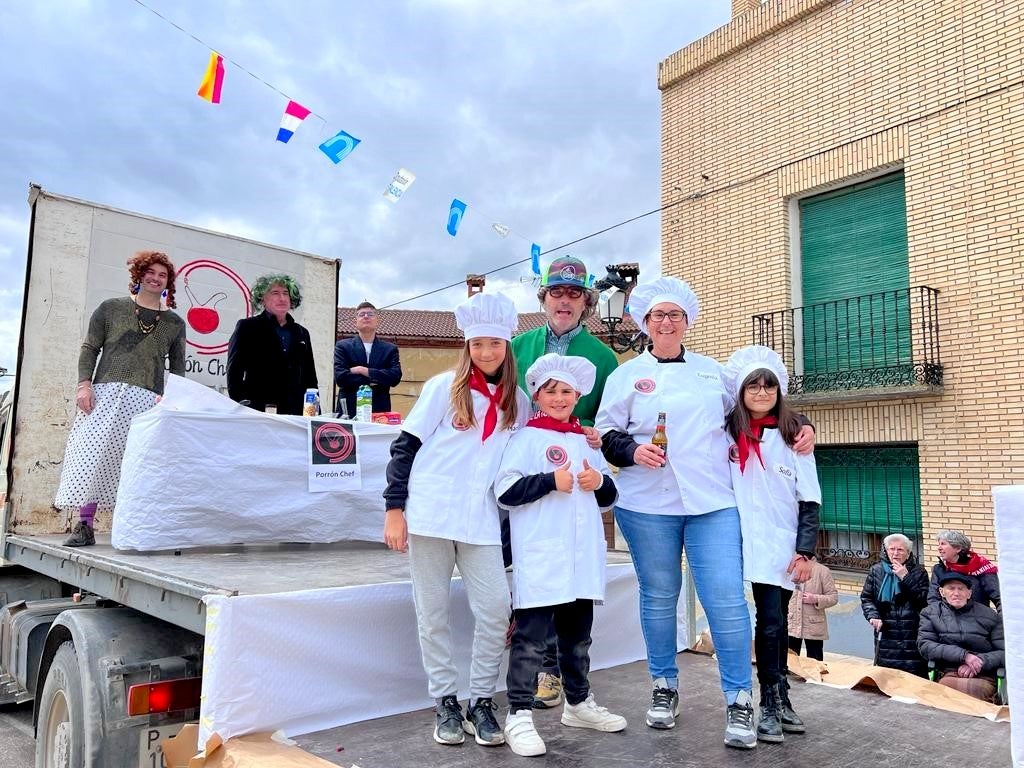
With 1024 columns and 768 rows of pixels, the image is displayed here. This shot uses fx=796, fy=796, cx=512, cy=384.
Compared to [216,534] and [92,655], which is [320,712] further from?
[216,534]

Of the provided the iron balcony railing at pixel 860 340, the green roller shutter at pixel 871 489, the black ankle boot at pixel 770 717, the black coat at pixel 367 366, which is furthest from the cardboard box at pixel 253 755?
the iron balcony railing at pixel 860 340

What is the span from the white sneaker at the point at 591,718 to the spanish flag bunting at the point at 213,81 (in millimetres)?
6141

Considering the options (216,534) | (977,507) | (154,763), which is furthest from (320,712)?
(977,507)

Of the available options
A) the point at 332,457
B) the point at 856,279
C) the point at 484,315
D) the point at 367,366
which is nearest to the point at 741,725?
the point at 484,315

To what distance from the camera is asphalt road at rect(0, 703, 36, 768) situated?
4.78m

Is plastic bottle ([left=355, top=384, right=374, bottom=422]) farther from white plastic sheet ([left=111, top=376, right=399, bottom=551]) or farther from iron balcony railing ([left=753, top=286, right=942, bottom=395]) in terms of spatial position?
iron balcony railing ([left=753, top=286, right=942, bottom=395])

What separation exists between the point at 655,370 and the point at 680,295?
31cm

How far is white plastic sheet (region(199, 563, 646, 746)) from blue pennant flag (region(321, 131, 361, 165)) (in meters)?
5.38

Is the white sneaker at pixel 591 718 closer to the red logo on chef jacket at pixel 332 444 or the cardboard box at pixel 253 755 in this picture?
the cardboard box at pixel 253 755

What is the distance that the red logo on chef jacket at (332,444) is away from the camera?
14.7 feet

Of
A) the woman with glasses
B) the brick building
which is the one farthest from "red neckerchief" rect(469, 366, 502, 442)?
the brick building

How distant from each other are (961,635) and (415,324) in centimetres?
2427

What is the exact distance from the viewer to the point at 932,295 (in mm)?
8297

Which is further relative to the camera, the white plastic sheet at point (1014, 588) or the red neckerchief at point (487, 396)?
the red neckerchief at point (487, 396)
